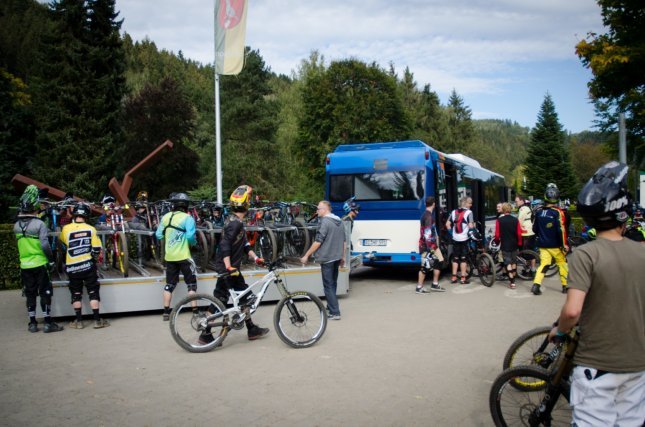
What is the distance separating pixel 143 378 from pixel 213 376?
73cm

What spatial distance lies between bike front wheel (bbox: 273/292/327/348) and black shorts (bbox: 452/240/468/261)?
554cm

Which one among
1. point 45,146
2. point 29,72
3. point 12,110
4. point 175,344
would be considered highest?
point 29,72

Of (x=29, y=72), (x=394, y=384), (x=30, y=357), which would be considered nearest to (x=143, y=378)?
(x=30, y=357)

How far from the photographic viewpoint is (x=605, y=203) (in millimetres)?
2695

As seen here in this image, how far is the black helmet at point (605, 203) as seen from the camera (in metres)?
2.70

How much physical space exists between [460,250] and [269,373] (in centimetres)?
690

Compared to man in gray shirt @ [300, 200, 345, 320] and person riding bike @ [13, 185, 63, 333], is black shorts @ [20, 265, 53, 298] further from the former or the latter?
man in gray shirt @ [300, 200, 345, 320]

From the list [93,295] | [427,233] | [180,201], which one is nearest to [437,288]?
[427,233]

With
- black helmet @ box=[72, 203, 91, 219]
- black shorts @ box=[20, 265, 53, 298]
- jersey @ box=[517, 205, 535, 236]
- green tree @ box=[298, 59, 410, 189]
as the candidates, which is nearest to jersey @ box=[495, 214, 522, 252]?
jersey @ box=[517, 205, 535, 236]

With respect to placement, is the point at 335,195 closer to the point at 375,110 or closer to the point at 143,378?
the point at 143,378

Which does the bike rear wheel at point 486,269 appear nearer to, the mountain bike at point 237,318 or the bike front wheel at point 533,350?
the mountain bike at point 237,318

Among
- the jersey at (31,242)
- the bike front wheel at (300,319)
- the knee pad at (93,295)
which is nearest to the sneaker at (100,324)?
the knee pad at (93,295)

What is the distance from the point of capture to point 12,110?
30.6m

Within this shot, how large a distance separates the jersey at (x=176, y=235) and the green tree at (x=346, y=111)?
26906mm
